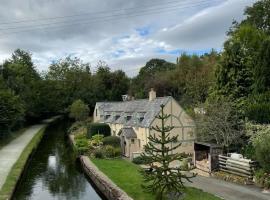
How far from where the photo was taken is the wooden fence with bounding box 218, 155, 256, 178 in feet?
80.0

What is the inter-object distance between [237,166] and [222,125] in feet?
17.7

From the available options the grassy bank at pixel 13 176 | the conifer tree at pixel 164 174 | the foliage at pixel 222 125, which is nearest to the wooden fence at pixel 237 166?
the foliage at pixel 222 125

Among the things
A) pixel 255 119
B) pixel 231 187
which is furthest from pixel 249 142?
pixel 231 187

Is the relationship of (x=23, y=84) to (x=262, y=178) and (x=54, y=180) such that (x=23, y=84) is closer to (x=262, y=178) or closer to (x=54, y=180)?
(x=54, y=180)

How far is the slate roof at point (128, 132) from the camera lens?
40.5 m

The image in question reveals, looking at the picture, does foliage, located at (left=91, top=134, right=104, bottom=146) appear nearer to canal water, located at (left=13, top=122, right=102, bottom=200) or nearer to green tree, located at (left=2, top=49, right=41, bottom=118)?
canal water, located at (left=13, top=122, right=102, bottom=200)

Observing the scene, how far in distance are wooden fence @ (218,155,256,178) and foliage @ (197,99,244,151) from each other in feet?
7.00

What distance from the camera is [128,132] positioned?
41219mm

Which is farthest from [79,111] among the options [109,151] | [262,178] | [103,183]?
[262,178]

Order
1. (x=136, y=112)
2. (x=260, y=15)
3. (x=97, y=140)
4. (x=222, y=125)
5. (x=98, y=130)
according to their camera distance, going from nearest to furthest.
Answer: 1. (x=222, y=125)
2. (x=136, y=112)
3. (x=97, y=140)
4. (x=98, y=130)
5. (x=260, y=15)

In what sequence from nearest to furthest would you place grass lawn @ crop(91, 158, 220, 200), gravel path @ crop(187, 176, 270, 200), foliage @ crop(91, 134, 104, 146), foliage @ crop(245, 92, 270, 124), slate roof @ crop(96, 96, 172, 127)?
gravel path @ crop(187, 176, 270, 200), grass lawn @ crop(91, 158, 220, 200), foliage @ crop(245, 92, 270, 124), slate roof @ crop(96, 96, 172, 127), foliage @ crop(91, 134, 104, 146)

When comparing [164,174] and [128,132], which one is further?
[128,132]

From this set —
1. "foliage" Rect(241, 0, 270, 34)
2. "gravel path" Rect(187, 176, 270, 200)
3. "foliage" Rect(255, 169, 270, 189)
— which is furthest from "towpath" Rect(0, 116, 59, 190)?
"foliage" Rect(241, 0, 270, 34)

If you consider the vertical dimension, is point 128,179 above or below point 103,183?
above
